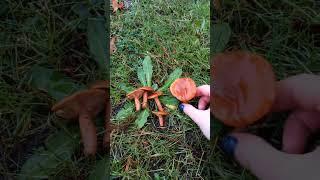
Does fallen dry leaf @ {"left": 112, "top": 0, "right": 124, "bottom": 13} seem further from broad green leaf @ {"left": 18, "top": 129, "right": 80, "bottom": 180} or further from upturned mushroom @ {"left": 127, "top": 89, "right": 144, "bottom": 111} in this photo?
broad green leaf @ {"left": 18, "top": 129, "right": 80, "bottom": 180}

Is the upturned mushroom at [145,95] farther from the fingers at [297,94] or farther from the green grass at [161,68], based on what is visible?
the fingers at [297,94]

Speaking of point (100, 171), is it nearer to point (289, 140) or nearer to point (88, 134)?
point (88, 134)

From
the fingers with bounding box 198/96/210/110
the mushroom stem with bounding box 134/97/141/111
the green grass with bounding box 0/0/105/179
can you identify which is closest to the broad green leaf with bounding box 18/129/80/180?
the green grass with bounding box 0/0/105/179

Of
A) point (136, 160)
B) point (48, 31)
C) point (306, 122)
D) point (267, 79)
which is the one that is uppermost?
point (48, 31)

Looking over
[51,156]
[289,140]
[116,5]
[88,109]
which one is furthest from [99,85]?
[289,140]

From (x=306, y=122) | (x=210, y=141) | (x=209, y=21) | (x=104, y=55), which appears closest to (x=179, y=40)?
(x=209, y=21)

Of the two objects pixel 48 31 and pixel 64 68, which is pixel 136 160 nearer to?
pixel 64 68
